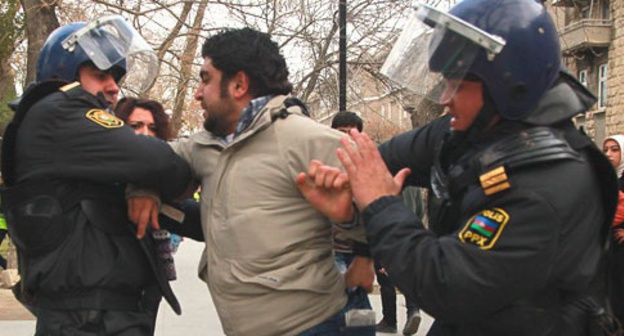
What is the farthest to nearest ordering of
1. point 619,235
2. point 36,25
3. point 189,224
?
1. point 36,25
2. point 619,235
3. point 189,224

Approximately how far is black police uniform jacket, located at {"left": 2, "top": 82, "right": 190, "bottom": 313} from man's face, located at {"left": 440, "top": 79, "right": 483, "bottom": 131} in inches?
40.8

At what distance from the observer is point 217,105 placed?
8.43 feet

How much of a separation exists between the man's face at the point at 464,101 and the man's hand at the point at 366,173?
0.75 ft

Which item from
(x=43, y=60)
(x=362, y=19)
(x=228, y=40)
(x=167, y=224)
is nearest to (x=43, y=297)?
(x=167, y=224)

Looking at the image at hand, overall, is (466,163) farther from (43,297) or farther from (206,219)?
(43,297)

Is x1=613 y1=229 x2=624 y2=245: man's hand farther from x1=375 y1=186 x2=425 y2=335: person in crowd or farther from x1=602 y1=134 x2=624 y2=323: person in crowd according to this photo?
x1=375 y1=186 x2=425 y2=335: person in crowd

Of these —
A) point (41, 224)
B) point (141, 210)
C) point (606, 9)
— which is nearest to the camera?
point (41, 224)

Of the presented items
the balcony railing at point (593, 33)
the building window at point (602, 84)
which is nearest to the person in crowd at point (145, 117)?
the balcony railing at point (593, 33)

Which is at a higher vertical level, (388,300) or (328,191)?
(328,191)

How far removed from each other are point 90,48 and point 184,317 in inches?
176

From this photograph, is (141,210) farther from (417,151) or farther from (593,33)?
(593,33)

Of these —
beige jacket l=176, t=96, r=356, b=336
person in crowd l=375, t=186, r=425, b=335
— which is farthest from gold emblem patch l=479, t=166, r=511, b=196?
person in crowd l=375, t=186, r=425, b=335

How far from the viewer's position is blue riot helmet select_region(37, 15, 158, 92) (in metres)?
2.66

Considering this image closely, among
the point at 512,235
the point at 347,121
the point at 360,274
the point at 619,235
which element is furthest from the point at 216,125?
the point at 619,235
